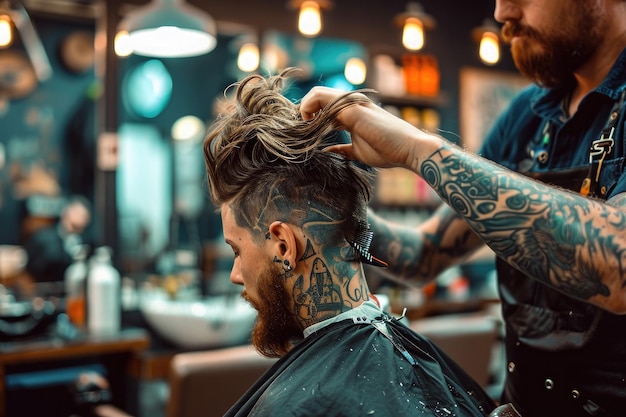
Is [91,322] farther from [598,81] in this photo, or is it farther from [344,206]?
[598,81]

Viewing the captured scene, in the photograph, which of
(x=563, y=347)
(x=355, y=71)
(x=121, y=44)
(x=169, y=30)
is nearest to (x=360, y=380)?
(x=563, y=347)

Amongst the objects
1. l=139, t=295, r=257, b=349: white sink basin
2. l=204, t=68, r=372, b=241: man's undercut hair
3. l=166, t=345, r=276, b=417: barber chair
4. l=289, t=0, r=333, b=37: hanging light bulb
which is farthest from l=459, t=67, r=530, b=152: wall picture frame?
l=204, t=68, r=372, b=241: man's undercut hair

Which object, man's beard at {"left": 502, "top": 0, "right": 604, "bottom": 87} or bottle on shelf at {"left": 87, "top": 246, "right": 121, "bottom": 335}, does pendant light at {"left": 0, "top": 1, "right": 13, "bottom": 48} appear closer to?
bottle on shelf at {"left": 87, "top": 246, "right": 121, "bottom": 335}

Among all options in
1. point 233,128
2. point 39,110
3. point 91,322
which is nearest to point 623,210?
point 233,128

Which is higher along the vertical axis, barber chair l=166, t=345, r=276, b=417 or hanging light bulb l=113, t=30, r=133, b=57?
hanging light bulb l=113, t=30, r=133, b=57

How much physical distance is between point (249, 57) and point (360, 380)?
12.7 feet

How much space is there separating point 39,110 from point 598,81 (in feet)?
16.2

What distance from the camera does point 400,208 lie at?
573 centimetres

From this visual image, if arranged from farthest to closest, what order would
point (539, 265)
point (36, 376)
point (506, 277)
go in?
point (36, 376) → point (506, 277) → point (539, 265)

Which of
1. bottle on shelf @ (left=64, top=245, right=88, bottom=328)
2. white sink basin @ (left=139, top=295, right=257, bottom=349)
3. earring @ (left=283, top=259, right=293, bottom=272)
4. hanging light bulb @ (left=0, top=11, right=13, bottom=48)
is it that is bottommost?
white sink basin @ (left=139, top=295, right=257, bottom=349)

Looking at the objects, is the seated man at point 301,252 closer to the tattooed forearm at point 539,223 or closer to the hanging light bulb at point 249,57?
the tattooed forearm at point 539,223

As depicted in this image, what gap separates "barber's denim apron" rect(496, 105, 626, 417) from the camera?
148 centimetres

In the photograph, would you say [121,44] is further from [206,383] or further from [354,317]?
[354,317]

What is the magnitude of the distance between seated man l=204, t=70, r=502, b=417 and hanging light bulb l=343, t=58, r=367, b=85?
4.08 metres
